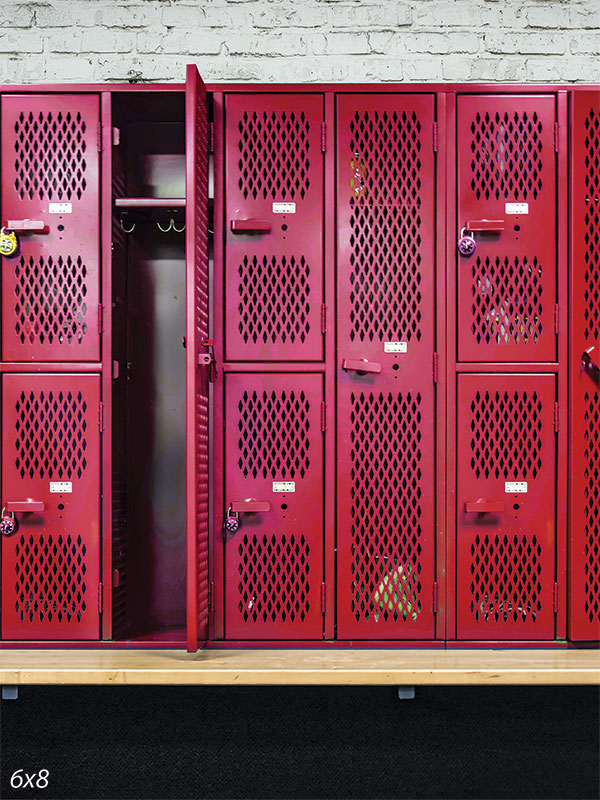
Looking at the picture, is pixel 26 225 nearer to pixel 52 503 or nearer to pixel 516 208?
pixel 52 503

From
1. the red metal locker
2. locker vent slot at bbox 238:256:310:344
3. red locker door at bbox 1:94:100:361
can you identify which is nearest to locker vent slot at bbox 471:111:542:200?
the red metal locker

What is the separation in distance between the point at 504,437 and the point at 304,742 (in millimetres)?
1104

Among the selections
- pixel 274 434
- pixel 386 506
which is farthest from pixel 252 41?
pixel 386 506

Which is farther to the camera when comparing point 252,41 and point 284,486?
point 252,41

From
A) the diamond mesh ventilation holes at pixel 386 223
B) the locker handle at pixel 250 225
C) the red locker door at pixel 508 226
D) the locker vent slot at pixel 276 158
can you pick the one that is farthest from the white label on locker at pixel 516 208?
the locker handle at pixel 250 225

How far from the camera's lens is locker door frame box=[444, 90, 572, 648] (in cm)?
193

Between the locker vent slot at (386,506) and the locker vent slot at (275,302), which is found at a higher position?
the locker vent slot at (275,302)

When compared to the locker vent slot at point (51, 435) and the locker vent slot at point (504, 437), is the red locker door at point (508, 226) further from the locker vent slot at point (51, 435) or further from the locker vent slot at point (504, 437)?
the locker vent slot at point (51, 435)

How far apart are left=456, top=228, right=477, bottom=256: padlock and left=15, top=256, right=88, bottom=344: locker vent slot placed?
1.09m

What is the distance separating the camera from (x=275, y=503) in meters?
1.93

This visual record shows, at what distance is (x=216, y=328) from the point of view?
193 centimetres

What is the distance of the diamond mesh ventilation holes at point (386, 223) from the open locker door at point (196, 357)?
43 centimetres

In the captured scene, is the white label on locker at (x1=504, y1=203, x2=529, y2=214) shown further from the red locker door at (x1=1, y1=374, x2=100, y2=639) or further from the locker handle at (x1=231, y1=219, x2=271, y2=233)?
the red locker door at (x1=1, y1=374, x2=100, y2=639)

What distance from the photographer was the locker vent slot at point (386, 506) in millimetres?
1923
